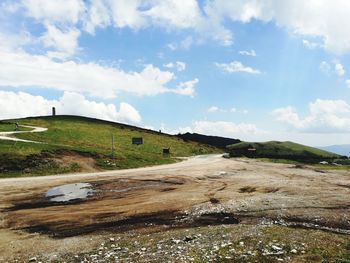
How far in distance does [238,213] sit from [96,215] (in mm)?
9898

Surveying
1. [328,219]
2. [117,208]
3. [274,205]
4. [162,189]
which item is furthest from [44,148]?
[328,219]

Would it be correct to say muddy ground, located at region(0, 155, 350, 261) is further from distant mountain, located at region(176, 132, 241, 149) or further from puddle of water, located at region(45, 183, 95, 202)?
distant mountain, located at region(176, 132, 241, 149)

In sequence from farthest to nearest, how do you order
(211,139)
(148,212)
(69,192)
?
(211,139), (69,192), (148,212)

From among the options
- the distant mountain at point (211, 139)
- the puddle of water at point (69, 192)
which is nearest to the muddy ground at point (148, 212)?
the puddle of water at point (69, 192)

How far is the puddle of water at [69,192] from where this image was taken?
35.3 m

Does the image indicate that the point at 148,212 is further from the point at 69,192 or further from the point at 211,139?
the point at 211,139

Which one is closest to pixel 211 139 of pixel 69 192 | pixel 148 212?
pixel 69 192

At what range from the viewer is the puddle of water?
116ft

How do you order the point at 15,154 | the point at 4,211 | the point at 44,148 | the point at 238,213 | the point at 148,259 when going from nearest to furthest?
the point at 148,259, the point at 238,213, the point at 4,211, the point at 15,154, the point at 44,148

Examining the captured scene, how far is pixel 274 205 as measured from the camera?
27812 mm

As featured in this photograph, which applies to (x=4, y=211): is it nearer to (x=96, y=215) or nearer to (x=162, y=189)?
(x=96, y=215)

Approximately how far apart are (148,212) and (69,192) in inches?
559

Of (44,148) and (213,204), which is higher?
(44,148)

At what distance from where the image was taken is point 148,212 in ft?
89.6
